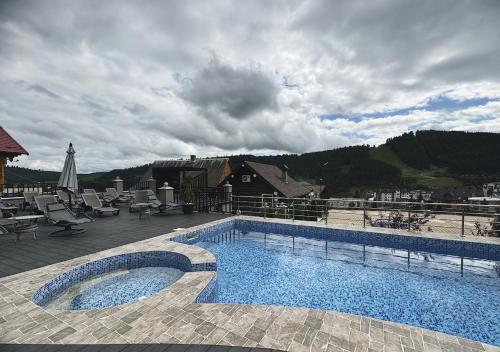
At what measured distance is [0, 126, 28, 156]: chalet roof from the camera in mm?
12469

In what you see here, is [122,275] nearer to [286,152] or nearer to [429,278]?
[429,278]

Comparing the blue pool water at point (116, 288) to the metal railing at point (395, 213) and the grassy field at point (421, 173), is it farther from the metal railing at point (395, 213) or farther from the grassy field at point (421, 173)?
the grassy field at point (421, 173)

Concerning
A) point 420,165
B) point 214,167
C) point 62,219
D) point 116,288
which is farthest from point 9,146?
point 420,165

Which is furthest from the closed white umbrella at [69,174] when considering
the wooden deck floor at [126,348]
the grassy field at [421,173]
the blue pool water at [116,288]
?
the grassy field at [421,173]

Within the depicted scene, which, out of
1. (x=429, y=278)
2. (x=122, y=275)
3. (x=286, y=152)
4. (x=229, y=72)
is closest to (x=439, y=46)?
(x=429, y=278)

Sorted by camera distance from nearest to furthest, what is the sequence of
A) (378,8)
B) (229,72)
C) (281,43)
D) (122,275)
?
(122,275)
(378,8)
(281,43)
(229,72)

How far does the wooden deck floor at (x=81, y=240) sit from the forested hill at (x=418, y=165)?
50786 millimetres

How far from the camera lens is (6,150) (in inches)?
488

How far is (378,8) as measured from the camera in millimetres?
7547

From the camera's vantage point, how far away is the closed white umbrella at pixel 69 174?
9648 millimetres

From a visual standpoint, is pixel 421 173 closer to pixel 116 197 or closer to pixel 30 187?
pixel 116 197

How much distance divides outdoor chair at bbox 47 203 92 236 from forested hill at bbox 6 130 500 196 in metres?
52.4

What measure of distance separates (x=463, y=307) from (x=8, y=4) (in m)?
12.2

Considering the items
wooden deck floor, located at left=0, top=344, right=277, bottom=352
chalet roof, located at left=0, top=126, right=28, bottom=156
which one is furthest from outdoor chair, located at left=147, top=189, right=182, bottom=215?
wooden deck floor, located at left=0, top=344, right=277, bottom=352
